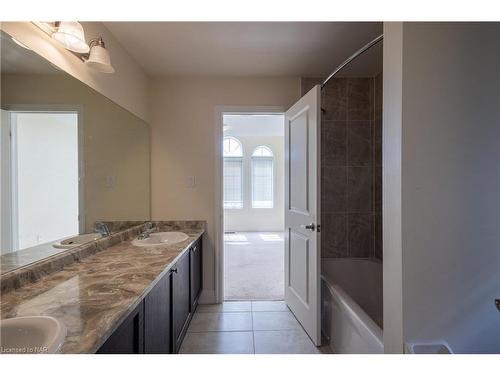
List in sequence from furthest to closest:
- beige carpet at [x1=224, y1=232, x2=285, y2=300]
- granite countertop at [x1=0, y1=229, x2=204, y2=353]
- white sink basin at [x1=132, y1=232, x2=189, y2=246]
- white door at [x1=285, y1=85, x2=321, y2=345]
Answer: beige carpet at [x1=224, y1=232, x2=285, y2=300], white sink basin at [x1=132, y1=232, x2=189, y2=246], white door at [x1=285, y1=85, x2=321, y2=345], granite countertop at [x1=0, y1=229, x2=204, y2=353]

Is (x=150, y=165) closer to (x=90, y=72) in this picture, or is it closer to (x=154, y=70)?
(x=154, y=70)

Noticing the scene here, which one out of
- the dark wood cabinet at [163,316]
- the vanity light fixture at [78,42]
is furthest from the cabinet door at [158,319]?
the vanity light fixture at [78,42]

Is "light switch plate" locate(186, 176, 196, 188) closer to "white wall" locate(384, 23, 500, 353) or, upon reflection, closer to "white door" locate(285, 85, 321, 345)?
"white door" locate(285, 85, 321, 345)

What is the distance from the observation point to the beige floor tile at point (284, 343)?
1.81 metres

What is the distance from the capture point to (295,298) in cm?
227

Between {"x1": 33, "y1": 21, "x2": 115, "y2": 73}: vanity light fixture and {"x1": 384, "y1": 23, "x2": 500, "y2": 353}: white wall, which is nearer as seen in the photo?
{"x1": 384, "y1": 23, "x2": 500, "y2": 353}: white wall

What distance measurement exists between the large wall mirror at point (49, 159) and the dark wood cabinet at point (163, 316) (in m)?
0.58

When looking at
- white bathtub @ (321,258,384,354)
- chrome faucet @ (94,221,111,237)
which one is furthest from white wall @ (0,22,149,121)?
white bathtub @ (321,258,384,354)

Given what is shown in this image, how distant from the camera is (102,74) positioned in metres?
1.73

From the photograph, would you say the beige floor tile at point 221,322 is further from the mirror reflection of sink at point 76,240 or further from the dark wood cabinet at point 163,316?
the mirror reflection of sink at point 76,240

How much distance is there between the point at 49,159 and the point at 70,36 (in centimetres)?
66

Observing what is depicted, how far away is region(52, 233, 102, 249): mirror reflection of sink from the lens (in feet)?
4.38

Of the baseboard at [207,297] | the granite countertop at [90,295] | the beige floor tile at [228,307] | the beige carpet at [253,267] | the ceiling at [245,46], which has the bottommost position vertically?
the beige carpet at [253,267]

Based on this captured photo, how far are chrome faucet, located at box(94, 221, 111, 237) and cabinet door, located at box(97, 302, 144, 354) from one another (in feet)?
2.85
